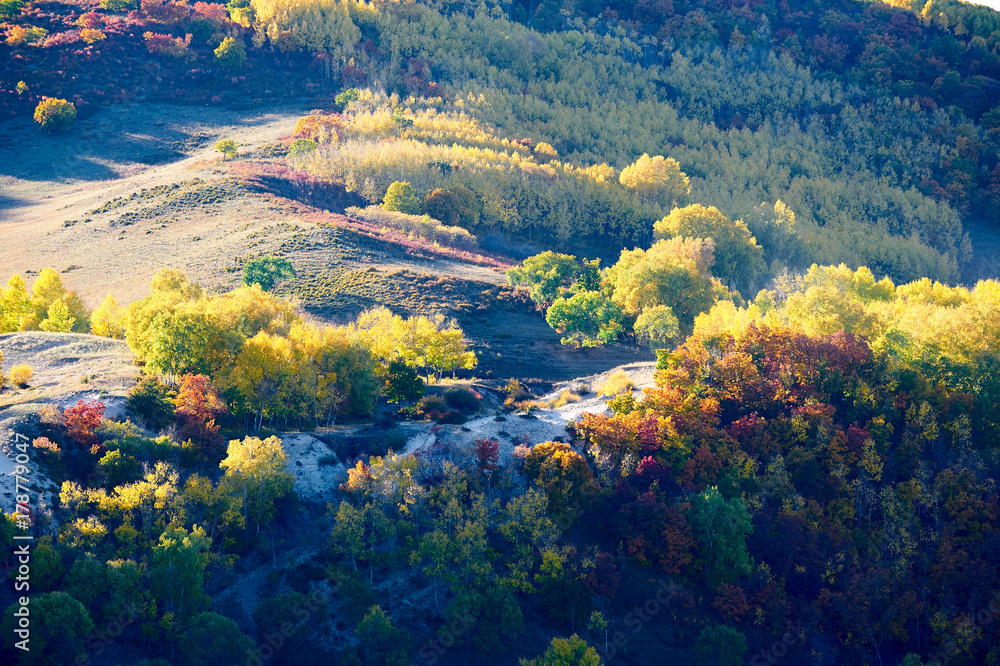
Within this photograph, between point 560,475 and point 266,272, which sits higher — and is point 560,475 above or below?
above

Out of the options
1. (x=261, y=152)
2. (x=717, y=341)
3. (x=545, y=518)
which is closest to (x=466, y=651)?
(x=545, y=518)

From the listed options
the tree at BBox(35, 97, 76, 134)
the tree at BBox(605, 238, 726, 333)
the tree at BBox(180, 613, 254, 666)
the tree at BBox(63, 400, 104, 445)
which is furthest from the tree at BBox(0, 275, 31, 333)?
the tree at BBox(35, 97, 76, 134)

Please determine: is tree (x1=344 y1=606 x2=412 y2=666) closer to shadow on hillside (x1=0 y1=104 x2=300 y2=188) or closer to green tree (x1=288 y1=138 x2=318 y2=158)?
green tree (x1=288 y1=138 x2=318 y2=158)

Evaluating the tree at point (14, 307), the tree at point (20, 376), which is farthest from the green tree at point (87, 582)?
the tree at point (14, 307)

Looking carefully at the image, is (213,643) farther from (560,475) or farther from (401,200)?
(401,200)

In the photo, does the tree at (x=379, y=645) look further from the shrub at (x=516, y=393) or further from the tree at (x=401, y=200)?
the tree at (x=401, y=200)

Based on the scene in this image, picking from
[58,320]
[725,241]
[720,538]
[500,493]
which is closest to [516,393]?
[500,493]
